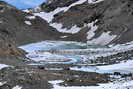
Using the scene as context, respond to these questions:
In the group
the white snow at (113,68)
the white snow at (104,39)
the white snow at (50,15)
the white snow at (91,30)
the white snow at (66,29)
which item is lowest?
the white snow at (113,68)

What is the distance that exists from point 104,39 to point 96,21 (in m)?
19.1

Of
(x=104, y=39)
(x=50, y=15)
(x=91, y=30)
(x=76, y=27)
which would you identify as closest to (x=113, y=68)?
(x=104, y=39)

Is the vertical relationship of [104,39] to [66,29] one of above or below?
below

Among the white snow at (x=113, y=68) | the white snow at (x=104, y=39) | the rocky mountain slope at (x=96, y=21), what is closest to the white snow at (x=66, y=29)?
the rocky mountain slope at (x=96, y=21)

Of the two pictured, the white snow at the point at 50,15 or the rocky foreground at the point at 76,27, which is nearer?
the rocky foreground at the point at 76,27

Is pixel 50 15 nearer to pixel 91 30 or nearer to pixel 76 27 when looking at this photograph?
pixel 76 27

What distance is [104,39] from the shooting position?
95.9 meters

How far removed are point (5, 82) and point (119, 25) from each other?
66.9m

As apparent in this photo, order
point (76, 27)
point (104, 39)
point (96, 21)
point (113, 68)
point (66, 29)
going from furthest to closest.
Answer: point (66, 29)
point (76, 27)
point (96, 21)
point (104, 39)
point (113, 68)

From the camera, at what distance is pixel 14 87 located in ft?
114

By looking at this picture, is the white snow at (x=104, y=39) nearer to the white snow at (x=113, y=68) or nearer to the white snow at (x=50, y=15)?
the white snow at (x=113, y=68)

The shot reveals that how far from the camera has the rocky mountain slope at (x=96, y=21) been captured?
95875mm

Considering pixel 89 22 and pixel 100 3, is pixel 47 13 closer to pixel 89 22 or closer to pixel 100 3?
pixel 100 3

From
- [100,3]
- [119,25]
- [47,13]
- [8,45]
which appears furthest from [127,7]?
[47,13]
